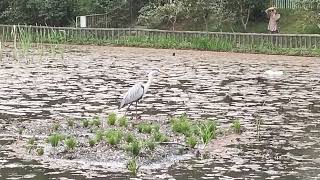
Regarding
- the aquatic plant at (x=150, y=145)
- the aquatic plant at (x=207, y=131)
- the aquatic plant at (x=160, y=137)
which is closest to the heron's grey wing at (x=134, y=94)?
the aquatic plant at (x=207, y=131)

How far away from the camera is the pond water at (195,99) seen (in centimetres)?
901

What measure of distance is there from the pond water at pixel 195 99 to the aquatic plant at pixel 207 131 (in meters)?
0.37

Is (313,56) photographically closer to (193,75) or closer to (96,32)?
(193,75)

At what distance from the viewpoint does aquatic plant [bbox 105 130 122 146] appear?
9.70 metres

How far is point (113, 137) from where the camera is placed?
9.73 metres

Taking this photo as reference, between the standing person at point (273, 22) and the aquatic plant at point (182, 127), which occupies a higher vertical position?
the standing person at point (273, 22)

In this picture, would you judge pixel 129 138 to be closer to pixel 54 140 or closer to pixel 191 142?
pixel 191 142

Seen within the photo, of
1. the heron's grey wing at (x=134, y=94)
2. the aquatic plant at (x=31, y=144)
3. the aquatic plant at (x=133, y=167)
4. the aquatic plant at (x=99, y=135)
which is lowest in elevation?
the aquatic plant at (x=133, y=167)

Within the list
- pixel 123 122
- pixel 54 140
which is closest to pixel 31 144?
pixel 54 140

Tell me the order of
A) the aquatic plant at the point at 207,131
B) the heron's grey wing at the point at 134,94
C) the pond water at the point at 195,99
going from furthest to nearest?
1. the heron's grey wing at the point at 134,94
2. the aquatic plant at the point at 207,131
3. the pond water at the point at 195,99

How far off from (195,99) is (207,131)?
4.58 metres

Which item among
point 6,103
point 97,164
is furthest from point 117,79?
point 97,164

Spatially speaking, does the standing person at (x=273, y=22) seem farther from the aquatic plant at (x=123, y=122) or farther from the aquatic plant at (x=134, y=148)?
the aquatic plant at (x=134, y=148)

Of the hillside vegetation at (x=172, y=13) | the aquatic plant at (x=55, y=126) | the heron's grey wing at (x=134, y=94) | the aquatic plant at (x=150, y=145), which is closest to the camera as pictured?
the aquatic plant at (x=150, y=145)
